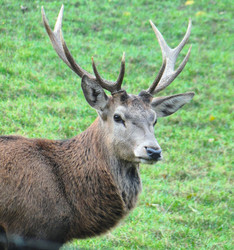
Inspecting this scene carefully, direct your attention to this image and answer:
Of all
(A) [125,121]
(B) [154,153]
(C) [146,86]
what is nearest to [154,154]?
(B) [154,153]

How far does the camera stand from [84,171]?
16.8 feet

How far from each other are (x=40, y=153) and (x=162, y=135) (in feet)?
13.3

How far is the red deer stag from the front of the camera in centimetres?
464

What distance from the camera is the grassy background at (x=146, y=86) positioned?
6555mm

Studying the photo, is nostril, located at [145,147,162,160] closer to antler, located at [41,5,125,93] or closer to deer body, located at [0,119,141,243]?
deer body, located at [0,119,141,243]

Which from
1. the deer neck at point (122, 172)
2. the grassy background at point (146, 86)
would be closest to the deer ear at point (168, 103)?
the deer neck at point (122, 172)

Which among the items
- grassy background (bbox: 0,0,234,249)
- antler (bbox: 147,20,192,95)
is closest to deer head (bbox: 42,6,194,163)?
antler (bbox: 147,20,192,95)

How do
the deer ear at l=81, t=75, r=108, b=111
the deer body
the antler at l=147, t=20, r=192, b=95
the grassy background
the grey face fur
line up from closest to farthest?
the deer body
the grey face fur
the deer ear at l=81, t=75, r=108, b=111
the antler at l=147, t=20, r=192, b=95
the grassy background

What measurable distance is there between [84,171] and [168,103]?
1290 mm

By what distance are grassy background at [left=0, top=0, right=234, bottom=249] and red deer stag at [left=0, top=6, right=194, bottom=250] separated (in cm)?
78

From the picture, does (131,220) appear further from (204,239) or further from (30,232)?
(30,232)

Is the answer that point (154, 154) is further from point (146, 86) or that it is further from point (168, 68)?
point (146, 86)

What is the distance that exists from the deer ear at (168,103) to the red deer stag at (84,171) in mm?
152

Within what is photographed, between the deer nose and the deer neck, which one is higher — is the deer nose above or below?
above
